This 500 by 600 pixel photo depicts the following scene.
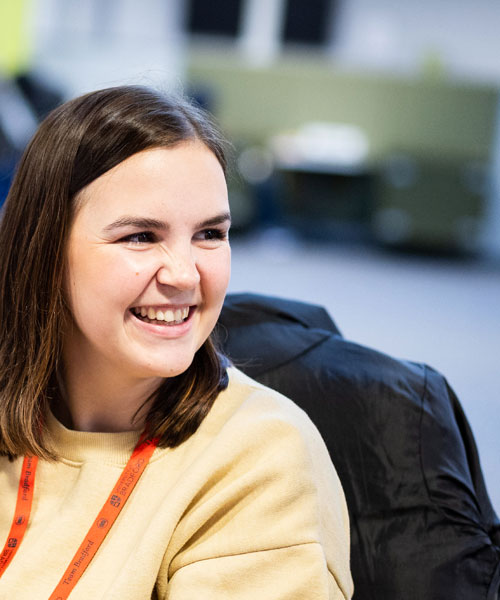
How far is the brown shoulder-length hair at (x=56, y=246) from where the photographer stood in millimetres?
1050

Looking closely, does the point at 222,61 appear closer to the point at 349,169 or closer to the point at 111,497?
the point at 349,169

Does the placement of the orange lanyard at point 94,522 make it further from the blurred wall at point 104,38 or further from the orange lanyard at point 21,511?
the blurred wall at point 104,38

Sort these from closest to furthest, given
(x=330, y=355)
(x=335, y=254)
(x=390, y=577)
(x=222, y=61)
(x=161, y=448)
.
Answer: (x=161, y=448)
(x=390, y=577)
(x=330, y=355)
(x=335, y=254)
(x=222, y=61)

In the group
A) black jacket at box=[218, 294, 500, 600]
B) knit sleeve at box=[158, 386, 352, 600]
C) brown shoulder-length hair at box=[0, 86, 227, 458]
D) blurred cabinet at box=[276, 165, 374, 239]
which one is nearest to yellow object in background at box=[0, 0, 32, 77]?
blurred cabinet at box=[276, 165, 374, 239]

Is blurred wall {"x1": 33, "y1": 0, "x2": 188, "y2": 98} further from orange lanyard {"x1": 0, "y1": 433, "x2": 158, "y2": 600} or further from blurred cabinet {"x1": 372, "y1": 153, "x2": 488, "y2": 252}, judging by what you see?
orange lanyard {"x1": 0, "y1": 433, "x2": 158, "y2": 600}

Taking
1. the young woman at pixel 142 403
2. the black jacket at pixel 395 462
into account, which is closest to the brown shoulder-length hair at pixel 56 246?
the young woman at pixel 142 403

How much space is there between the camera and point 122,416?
3.88ft

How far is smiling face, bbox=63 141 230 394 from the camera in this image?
103 cm

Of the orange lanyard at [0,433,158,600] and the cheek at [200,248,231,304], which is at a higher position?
the cheek at [200,248,231,304]

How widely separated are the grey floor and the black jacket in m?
0.91

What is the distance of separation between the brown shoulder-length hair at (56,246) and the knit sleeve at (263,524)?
10cm

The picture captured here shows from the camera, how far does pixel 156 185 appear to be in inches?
40.3

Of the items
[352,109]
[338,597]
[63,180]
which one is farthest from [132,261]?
[352,109]

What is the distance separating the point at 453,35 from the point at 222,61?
2242mm
